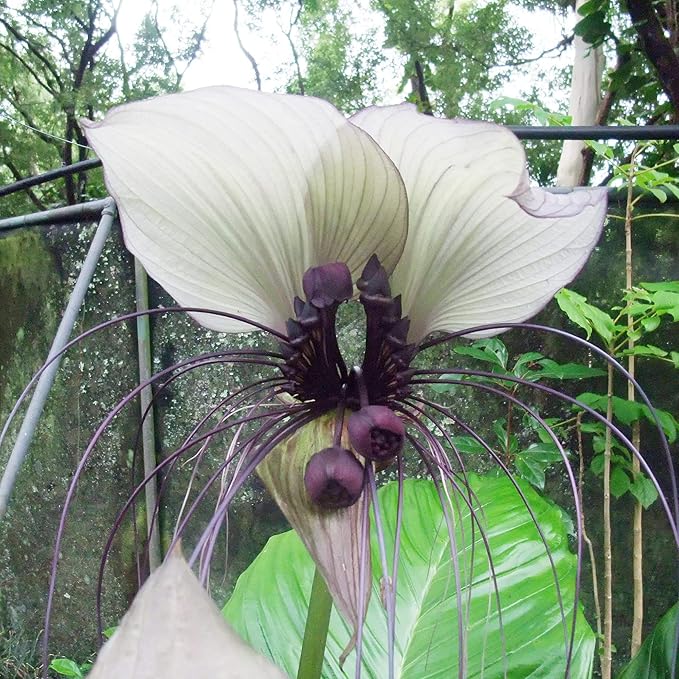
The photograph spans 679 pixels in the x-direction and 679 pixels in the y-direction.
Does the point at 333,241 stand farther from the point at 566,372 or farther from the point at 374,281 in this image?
the point at 566,372

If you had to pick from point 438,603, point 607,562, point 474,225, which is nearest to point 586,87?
point 607,562

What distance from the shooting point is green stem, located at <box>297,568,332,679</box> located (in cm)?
27

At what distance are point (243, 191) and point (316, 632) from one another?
19 cm

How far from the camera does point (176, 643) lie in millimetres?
126

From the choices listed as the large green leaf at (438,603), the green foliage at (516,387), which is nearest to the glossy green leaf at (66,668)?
the large green leaf at (438,603)

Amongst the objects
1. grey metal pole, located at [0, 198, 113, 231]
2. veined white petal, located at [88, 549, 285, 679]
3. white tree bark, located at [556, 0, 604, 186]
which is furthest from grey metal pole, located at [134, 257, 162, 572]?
white tree bark, located at [556, 0, 604, 186]

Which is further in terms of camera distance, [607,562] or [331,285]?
[607,562]

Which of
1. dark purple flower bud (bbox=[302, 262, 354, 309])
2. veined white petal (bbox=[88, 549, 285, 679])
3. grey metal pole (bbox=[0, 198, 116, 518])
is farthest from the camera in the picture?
grey metal pole (bbox=[0, 198, 116, 518])

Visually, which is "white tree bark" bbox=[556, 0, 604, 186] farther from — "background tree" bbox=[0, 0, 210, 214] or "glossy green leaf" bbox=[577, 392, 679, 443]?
"background tree" bbox=[0, 0, 210, 214]

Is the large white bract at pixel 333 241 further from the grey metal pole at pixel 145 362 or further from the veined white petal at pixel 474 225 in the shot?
the grey metal pole at pixel 145 362

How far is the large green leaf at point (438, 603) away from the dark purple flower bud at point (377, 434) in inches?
13.8

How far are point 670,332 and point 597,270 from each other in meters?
0.14

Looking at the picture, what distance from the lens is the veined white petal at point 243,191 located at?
20 centimetres

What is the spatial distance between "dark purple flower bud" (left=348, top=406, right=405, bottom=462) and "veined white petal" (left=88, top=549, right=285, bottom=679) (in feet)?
0.31
